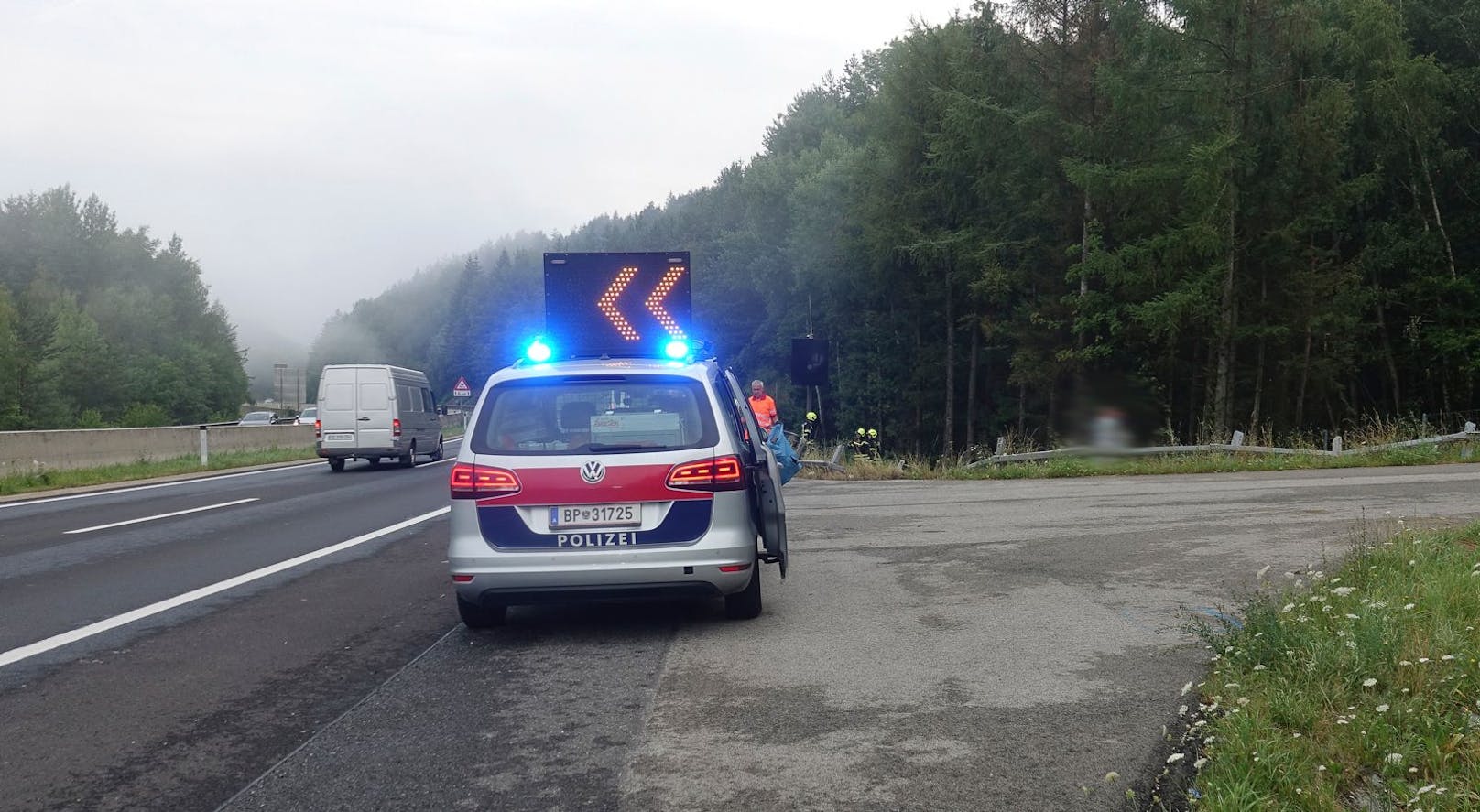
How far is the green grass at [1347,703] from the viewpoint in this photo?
3.74m

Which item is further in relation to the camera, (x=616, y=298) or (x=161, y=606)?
(x=616, y=298)


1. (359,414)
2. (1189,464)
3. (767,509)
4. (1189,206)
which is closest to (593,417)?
(767,509)

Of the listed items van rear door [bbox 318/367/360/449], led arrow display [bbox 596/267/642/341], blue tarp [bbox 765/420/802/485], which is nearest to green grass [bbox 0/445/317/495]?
van rear door [bbox 318/367/360/449]

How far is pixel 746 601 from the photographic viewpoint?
7.53m

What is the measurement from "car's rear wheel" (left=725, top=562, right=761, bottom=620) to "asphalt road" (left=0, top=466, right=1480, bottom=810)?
0.34 ft

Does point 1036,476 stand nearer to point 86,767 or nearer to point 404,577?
point 404,577

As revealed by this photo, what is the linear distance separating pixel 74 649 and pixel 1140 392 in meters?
20.5

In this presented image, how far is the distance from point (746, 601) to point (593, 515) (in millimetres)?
1212

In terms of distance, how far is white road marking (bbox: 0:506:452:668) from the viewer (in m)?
6.97

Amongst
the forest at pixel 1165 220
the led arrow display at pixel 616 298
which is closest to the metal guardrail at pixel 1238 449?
the forest at pixel 1165 220

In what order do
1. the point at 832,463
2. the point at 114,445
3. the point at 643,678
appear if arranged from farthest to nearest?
the point at 114,445 → the point at 832,463 → the point at 643,678

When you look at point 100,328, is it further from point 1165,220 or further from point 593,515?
point 593,515

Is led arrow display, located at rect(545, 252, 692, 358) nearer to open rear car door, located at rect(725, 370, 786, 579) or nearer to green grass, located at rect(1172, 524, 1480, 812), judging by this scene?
open rear car door, located at rect(725, 370, 786, 579)

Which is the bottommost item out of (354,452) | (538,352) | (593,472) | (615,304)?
(354,452)
